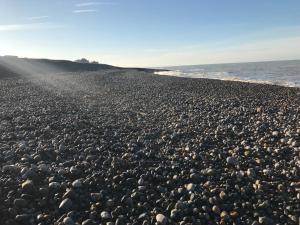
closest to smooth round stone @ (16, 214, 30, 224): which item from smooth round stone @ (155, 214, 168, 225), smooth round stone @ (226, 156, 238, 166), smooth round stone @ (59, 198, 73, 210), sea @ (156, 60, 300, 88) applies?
smooth round stone @ (59, 198, 73, 210)

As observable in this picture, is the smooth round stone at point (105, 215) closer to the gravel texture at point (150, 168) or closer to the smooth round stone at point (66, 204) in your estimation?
the gravel texture at point (150, 168)

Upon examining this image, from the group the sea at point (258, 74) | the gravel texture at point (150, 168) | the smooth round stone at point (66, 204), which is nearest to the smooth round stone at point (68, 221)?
the gravel texture at point (150, 168)

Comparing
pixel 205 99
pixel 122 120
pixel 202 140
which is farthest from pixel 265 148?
pixel 205 99

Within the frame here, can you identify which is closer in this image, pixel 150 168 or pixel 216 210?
pixel 216 210

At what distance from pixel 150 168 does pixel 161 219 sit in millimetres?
2522

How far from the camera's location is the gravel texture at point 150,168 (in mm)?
6434

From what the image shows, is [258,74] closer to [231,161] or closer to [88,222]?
[231,161]

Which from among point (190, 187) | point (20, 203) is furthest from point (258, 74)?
point (20, 203)

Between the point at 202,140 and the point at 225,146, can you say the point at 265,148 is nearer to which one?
the point at 225,146

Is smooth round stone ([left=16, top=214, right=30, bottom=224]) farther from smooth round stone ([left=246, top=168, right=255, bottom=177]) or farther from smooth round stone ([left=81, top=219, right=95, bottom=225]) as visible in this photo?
smooth round stone ([left=246, top=168, right=255, bottom=177])

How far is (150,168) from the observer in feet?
28.2

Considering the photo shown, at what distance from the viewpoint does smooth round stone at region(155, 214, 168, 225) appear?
608cm

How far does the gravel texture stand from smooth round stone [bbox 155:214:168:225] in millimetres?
20

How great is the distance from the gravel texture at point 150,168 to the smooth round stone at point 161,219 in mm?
20
